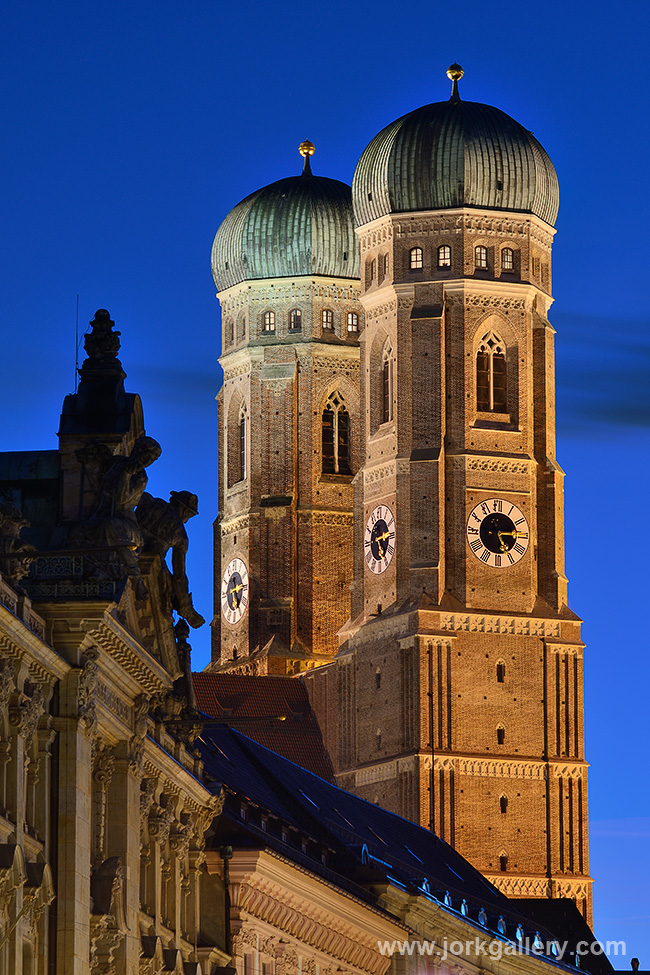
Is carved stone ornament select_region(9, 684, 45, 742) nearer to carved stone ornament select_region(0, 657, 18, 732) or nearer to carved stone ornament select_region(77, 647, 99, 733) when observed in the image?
carved stone ornament select_region(0, 657, 18, 732)

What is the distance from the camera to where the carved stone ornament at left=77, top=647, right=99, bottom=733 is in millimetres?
61906

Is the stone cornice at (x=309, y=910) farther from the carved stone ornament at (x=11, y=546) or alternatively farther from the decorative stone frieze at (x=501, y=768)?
the decorative stone frieze at (x=501, y=768)

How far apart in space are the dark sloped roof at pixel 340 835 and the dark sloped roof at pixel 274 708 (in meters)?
60.5

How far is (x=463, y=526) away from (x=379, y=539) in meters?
5.15

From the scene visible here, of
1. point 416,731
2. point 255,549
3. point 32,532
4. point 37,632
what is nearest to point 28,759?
point 37,632

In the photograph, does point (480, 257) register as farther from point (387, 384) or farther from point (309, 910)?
point (309, 910)

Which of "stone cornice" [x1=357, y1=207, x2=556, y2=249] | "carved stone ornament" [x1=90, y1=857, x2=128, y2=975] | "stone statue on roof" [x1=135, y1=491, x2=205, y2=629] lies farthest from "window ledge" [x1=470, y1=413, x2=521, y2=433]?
"carved stone ornament" [x1=90, y1=857, x2=128, y2=975]

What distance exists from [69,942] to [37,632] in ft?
18.1

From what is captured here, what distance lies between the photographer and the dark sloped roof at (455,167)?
18300 cm

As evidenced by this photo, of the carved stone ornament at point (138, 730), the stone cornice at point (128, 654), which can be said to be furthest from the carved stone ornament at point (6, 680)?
the carved stone ornament at point (138, 730)

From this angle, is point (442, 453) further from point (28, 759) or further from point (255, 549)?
point (28, 759)

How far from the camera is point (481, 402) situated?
180500 millimetres

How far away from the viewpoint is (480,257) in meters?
182

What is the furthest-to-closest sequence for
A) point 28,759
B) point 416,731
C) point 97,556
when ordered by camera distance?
point 416,731 < point 97,556 < point 28,759
